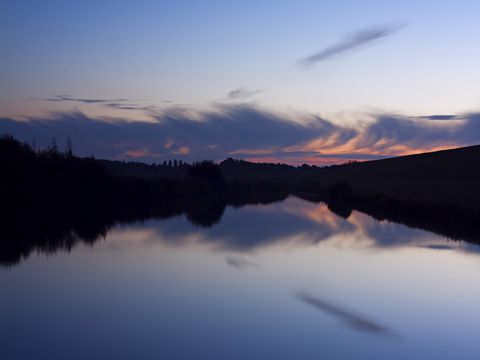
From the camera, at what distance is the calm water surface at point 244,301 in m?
7.03

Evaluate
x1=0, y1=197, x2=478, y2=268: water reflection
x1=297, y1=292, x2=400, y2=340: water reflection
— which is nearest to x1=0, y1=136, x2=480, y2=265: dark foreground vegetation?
x1=0, y1=197, x2=478, y2=268: water reflection

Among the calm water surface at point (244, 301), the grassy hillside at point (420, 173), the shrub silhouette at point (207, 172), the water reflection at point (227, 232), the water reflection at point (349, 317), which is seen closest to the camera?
the calm water surface at point (244, 301)

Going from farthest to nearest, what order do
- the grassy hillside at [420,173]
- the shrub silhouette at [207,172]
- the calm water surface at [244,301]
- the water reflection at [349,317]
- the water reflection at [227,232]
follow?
the shrub silhouette at [207,172]
the grassy hillside at [420,173]
the water reflection at [227,232]
the water reflection at [349,317]
the calm water surface at [244,301]

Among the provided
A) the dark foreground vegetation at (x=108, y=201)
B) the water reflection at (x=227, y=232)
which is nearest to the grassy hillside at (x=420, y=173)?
the dark foreground vegetation at (x=108, y=201)

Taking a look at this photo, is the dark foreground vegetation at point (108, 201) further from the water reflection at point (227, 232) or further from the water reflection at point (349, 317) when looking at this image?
the water reflection at point (349, 317)

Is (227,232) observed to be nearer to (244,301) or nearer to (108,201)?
(244,301)

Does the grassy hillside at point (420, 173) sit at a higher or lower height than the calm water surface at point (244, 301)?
higher

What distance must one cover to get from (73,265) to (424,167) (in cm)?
4663

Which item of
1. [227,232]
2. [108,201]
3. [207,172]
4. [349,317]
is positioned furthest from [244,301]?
[207,172]

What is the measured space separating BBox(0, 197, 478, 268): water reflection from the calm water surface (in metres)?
0.34

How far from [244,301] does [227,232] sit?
447 inches

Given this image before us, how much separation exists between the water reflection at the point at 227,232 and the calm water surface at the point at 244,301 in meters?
0.34

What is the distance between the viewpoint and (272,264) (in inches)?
530

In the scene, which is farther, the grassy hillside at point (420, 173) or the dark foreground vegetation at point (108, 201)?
the grassy hillside at point (420, 173)
